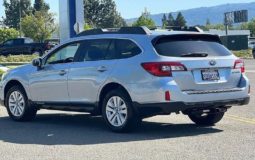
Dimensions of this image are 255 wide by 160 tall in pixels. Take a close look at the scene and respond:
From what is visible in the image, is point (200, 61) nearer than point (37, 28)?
Yes

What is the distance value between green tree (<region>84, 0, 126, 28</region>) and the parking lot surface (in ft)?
373

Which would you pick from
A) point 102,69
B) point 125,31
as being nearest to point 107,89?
point 102,69

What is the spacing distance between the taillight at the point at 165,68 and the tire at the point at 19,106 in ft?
10.6

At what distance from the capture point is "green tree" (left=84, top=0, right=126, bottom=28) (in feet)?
413

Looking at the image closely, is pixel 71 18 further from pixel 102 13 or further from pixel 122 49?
pixel 102 13

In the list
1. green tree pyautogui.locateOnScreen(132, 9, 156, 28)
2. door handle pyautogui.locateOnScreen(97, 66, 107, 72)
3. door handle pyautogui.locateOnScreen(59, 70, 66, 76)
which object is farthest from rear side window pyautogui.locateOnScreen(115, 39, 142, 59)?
green tree pyautogui.locateOnScreen(132, 9, 156, 28)

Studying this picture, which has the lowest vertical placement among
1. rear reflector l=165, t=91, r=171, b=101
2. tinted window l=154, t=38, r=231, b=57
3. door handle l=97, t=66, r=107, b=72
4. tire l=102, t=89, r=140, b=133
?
tire l=102, t=89, r=140, b=133

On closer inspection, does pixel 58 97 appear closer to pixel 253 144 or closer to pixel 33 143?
pixel 33 143

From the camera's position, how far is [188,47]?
10.1 metres

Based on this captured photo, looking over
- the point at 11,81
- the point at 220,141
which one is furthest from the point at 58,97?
the point at 220,141

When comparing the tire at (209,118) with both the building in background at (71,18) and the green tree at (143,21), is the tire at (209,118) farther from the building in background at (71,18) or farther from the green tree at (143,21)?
the green tree at (143,21)

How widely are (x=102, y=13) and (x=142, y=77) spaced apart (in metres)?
119

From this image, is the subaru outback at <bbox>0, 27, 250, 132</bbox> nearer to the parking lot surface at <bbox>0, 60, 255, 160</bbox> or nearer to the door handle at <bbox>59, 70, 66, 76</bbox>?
the door handle at <bbox>59, 70, 66, 76</bbox>

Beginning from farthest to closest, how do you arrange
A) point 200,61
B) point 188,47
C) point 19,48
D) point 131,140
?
1. point 19,48
2. point 188,47
3. point 200,61
4. point 131,140
